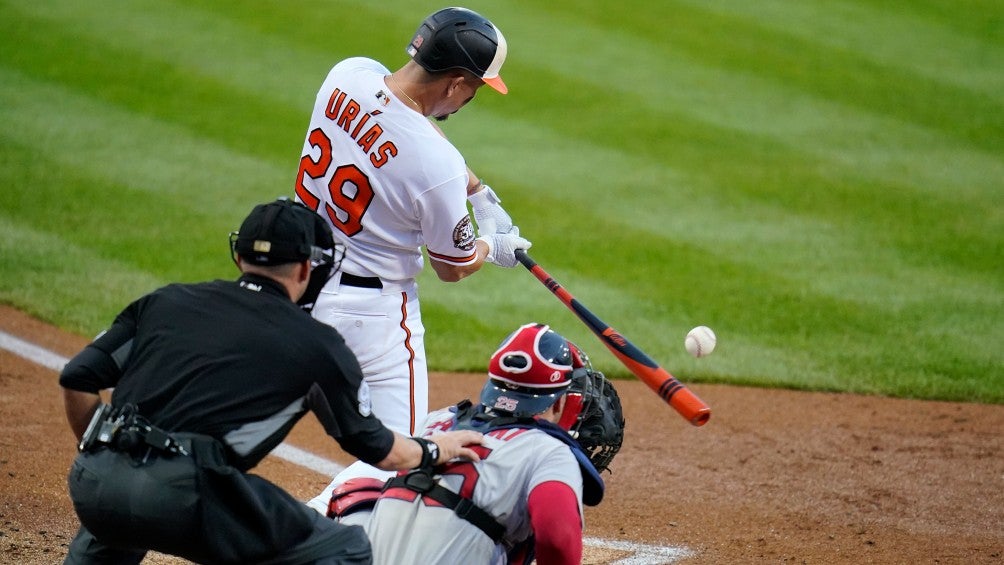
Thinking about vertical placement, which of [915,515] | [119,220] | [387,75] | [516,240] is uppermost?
[387,75]

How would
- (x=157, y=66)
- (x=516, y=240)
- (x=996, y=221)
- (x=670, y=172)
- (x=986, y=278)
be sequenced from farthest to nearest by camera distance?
(x=157, y=66) < (x=670, y=172) < (x=996, y=221) < (x=986, y=278) < (x=516, y=240)

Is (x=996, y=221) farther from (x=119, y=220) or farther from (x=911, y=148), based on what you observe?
(x=119, y=220)

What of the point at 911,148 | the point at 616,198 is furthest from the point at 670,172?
the point at 911,148

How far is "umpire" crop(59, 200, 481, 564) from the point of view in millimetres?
2928

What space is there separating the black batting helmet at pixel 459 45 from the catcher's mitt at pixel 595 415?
1.13 m

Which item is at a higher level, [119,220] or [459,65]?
[459,65]

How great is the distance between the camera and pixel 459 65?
4055mm

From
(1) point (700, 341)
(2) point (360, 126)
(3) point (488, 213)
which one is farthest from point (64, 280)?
(1) point (700, 341)

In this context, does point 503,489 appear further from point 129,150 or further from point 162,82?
point 162,82

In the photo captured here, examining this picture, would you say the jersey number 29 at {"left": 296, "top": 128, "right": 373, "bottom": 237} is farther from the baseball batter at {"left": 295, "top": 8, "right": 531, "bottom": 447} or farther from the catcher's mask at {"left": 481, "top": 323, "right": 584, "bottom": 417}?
the catcher's mask at {"left": 481, "top": 323, "right": 584, "bottom": 417}

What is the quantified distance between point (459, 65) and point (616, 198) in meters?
5.85

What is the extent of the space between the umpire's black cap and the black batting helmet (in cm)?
113

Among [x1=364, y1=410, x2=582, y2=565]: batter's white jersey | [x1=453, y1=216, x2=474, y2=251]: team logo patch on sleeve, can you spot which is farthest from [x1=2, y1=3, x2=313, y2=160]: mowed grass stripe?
[x1=364, y1=410, x2=582, y2=565]: batter's white jersey

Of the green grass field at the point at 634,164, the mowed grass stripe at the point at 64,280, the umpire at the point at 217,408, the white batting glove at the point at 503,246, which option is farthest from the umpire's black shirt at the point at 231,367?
the mowed grass stripe at the point at 64,280
